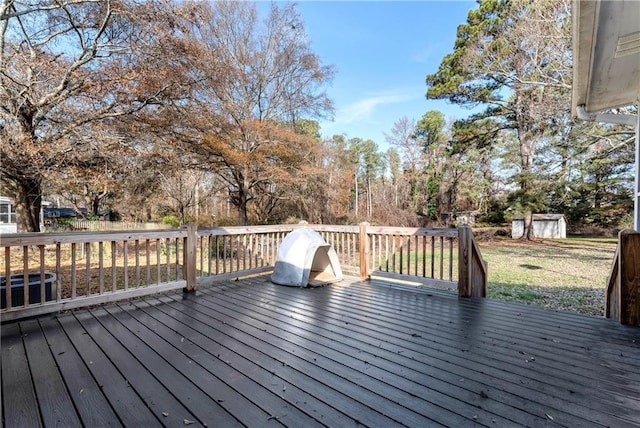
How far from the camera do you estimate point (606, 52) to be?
2420mm

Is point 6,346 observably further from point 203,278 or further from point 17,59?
point 17,59

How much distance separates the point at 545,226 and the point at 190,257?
1720 cm

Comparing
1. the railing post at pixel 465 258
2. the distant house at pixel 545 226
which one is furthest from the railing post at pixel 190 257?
the distant house at pixel 545 226

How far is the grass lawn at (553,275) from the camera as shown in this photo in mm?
5285

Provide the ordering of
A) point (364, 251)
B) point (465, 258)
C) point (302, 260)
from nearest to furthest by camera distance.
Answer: point (465, 258) → point (302, 260) → point (364, 251)

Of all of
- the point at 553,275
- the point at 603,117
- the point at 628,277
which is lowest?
the point at 553,275

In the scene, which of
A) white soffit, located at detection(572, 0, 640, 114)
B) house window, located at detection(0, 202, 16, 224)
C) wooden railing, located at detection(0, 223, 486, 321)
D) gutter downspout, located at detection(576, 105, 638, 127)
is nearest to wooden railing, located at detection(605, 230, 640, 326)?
wooden railing, located at detection(0, 223, 486, 321)

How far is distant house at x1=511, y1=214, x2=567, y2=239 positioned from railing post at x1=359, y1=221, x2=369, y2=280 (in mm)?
13709

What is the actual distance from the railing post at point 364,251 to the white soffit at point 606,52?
3033mm

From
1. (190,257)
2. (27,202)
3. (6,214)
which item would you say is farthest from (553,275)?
(6,214)

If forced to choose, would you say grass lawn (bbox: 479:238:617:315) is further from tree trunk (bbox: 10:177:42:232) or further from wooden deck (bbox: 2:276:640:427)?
tree trunk (bbox: 10:177:42:232)

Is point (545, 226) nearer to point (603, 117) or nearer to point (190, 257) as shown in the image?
point (603, 117)

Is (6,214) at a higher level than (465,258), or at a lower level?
higher

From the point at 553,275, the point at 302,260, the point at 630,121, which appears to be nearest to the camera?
the point at 630,121
